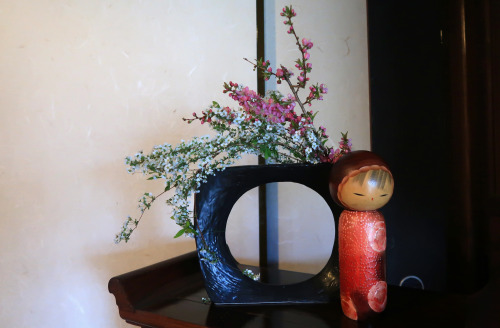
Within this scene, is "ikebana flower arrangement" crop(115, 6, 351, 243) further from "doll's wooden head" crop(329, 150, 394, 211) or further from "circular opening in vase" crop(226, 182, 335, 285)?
"circular opening in vase" crop(226, 182, 335, 285)

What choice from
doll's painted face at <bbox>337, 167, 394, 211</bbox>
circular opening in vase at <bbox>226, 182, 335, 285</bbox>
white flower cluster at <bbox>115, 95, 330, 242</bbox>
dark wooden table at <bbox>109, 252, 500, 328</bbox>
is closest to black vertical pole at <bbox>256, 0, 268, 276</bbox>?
circular opening in vase at <bbox>226, 182, 335, 285</bbox>

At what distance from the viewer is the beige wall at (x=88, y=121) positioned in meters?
1.06

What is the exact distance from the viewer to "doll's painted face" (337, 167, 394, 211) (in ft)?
1.90

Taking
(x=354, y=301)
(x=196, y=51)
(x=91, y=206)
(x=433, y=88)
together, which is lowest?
(x=354, y=301)

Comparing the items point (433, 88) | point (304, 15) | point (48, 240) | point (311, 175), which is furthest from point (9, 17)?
point (433, 88)

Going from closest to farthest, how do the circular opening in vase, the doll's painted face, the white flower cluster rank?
the doll's painted face, the white flower cluster, the circular opening in vase

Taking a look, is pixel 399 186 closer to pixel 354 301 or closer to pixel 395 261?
pixel 395 261

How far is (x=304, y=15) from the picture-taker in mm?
1027

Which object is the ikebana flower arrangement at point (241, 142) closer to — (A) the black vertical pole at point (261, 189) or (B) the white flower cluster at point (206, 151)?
(B) the white flower cluster at point (206, 151)

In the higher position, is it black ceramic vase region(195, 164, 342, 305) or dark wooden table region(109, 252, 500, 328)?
black ceramic vase region(195, 164, 342, 305)

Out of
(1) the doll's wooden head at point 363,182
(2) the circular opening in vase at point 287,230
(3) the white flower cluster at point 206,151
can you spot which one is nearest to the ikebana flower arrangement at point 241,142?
(3) the white flower cluster at point 206,151

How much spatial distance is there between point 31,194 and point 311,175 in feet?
2.61

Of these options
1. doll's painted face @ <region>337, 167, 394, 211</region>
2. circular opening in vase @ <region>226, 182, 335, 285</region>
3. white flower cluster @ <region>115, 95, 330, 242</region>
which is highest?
white flower cluster @ <region>115, 95, 330, 242</region>

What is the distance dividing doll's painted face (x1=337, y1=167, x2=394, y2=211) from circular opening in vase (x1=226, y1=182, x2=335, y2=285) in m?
0.41
